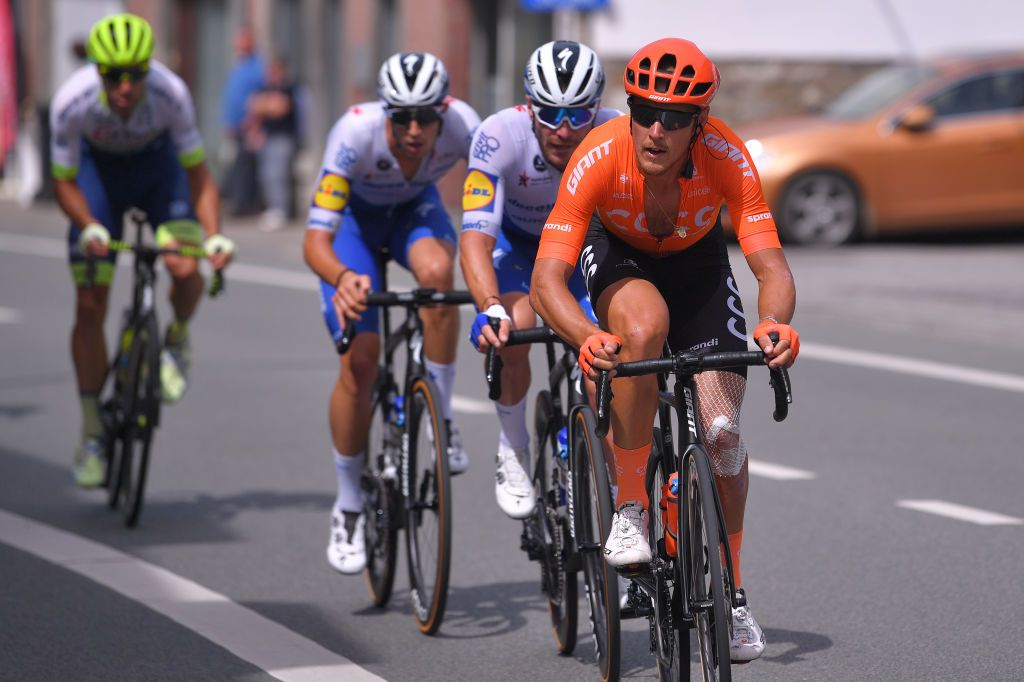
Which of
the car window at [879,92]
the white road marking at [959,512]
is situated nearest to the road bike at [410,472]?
the white road marking at [959,512]

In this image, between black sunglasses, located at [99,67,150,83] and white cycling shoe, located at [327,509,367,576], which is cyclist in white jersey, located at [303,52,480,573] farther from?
black sunglasses, located at [99,67,150,83]

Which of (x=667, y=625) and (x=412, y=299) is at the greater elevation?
(x=412, y=299)

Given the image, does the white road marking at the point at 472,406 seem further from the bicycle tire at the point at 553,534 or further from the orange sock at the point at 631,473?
the orange sock at the point at 631,473

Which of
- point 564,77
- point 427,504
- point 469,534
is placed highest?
point 564,77

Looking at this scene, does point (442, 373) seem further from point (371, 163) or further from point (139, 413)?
point (139, 413)

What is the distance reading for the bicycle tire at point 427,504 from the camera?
19.9 feet

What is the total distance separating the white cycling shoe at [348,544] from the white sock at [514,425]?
0.67 metres

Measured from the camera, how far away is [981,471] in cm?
873

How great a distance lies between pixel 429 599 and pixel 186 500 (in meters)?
2.48

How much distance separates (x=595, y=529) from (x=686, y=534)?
0.95m

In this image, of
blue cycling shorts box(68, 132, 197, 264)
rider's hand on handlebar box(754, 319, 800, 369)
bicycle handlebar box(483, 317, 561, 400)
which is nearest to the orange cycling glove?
rider's hand on handlebar box(754, 319, 800, 369)

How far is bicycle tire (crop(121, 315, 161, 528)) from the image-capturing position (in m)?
7.86

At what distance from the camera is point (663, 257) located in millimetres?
5371

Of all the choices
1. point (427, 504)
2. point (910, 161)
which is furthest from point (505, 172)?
point (910, 161)
